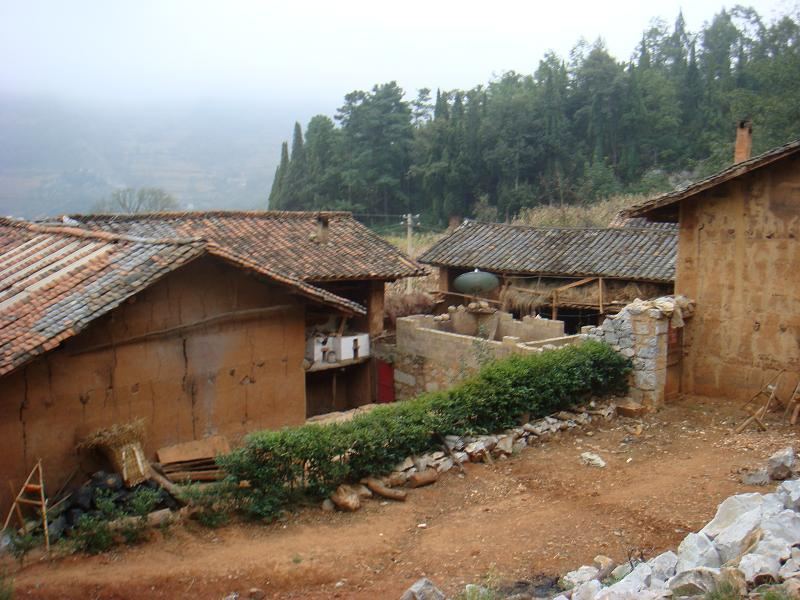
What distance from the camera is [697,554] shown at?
6773 mm

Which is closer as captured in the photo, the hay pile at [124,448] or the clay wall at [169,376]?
the hay pile at [124,448]

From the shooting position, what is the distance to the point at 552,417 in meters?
14.2

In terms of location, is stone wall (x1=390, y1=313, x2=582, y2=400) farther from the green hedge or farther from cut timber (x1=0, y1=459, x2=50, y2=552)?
cut timber (x1=0, y1=459, x2=50, y2=552)

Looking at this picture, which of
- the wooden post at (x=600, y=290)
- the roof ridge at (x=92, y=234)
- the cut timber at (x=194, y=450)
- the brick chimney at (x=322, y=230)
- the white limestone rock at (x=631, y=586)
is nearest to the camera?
the white limestone rock at (x=631, y=586)

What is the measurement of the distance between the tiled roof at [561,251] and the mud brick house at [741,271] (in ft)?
24.5

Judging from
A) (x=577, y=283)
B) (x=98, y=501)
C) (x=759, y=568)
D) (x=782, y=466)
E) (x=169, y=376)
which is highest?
(x=577, y=283)

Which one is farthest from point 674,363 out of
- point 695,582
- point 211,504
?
point 695,582

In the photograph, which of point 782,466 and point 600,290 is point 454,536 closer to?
point 782,466

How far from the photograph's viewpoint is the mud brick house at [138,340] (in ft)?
37.6

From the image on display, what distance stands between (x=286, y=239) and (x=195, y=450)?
34.9 feet

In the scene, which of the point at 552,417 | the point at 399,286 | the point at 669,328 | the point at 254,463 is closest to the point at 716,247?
the point at 669,328

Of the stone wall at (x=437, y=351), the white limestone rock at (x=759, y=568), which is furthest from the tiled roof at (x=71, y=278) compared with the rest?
the white limestone rock at (x=759, y=568)

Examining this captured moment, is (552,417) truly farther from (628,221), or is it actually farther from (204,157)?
(204,157)

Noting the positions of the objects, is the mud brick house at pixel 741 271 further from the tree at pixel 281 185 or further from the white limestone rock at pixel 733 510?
the tree at pixel 281 185
